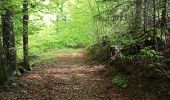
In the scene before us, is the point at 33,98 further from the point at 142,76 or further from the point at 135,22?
the point at 135,22

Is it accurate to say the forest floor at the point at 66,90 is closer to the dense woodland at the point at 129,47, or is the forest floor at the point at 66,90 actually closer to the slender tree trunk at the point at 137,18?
the dense woodland at the point at 129,47

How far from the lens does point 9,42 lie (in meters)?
13.4

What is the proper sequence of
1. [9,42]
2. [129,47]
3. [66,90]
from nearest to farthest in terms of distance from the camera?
[66,90], [9,42], [129,47]

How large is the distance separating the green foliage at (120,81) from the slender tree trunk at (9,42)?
5.16 metres

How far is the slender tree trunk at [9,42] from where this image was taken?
12.7 m

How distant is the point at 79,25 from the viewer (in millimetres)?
31062

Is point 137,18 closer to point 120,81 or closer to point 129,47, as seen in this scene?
point 129,47

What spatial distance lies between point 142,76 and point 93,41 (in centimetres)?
1969

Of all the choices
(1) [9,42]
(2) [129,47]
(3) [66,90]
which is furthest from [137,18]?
(1) [9,42]

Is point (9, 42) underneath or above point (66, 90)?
above

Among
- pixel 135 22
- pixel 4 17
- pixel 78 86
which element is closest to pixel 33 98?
pixel 78 86

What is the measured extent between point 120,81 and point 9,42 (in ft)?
19.1

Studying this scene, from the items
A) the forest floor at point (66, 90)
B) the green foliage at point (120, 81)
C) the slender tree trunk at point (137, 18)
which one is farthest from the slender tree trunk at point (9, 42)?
the slender tree trunk at point (137, 18)

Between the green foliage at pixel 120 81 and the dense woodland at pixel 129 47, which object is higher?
the dense woodland at pixel 129 47
